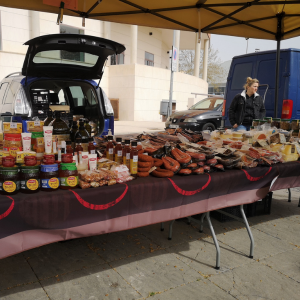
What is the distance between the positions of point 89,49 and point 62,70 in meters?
0.82

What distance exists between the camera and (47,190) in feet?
6.64

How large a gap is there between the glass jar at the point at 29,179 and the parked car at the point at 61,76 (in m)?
2.30

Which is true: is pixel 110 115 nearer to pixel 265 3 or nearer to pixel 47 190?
pixel 265 3

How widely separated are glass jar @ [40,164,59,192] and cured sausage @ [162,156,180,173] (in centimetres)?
98

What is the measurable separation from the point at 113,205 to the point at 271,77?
5401 millimetres

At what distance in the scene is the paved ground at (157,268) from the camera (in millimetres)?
2363

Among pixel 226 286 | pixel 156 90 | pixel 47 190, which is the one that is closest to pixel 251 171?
pixel 226 286

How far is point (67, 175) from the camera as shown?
2.06 m

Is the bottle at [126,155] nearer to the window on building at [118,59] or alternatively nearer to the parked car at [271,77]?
the parked car at [271,77]

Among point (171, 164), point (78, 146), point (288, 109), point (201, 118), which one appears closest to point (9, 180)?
point (78, 146)

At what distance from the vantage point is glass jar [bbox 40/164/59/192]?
200cm

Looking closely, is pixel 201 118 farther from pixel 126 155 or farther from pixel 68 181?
pixel 68 181

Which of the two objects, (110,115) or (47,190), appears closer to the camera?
(47,190)

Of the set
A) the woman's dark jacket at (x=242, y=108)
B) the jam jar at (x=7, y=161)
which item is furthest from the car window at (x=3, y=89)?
the woman's dark jacket at (x=242, y=108)
